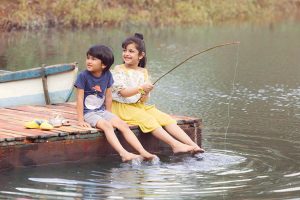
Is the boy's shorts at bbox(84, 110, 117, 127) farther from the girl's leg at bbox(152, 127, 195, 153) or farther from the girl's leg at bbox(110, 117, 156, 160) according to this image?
the girl's leg at bbox(152, 127, 195, 153)

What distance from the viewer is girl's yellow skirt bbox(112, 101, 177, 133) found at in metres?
9.05

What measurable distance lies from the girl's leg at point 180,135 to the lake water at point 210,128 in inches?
6.3

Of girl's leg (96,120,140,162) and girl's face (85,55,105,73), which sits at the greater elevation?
girl's face (85,55,105,73)

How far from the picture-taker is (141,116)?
9102 millimetres

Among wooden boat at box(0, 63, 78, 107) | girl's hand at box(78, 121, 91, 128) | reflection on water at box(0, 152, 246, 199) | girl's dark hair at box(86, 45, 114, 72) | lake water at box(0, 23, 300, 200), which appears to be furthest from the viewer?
wooden boat at box(0, 63, 78, 107)

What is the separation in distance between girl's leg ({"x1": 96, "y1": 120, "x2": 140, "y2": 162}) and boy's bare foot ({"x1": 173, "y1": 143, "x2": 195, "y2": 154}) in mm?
544

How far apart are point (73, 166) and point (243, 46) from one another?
17488 mm

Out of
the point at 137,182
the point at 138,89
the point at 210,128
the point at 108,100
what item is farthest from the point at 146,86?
the point at 210,128

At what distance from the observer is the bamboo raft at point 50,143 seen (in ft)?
26.8

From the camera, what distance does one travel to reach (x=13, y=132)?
8.40 meters

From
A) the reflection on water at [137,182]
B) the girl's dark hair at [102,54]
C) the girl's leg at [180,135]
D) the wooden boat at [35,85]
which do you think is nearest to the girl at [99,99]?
the girl's dark hair at [102,54]

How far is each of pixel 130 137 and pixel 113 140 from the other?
0.24 m

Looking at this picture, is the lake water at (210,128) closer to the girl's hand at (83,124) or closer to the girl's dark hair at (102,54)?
the girl's hand at (83,124)

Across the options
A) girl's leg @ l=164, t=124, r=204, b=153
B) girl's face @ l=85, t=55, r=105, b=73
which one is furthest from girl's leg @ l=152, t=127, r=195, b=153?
girl's face @ l=85, t=55, r=105, b=73
